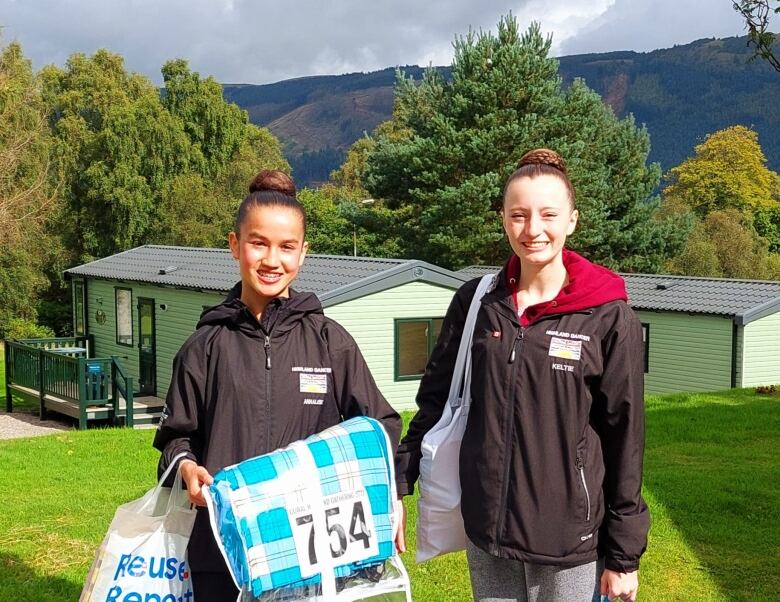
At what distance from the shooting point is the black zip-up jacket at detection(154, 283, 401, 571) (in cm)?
271

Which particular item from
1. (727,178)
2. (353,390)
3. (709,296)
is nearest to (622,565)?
(353,390)

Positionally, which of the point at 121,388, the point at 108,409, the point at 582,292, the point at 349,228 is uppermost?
the point at 349,228

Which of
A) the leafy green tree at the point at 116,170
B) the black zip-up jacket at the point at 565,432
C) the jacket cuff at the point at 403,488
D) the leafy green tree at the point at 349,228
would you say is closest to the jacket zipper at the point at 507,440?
the black zip-up jacket at the point at 565,432

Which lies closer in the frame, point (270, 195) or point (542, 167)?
point (542, 167)

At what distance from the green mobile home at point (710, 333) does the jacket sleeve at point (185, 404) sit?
1662 centimetres

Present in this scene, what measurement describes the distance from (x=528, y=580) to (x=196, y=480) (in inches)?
40.0

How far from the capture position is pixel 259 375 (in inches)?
107

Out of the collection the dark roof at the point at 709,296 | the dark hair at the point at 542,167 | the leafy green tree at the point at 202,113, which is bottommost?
the dark roof at the point at 709,296

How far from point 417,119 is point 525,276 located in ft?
88.5

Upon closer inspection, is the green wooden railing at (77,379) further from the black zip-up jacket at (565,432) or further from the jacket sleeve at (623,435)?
the jacket sleeve at (623,435)

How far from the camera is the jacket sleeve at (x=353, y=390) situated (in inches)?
111

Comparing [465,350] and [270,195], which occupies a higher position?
[270,195]

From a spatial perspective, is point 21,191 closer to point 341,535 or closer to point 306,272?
point 306,272

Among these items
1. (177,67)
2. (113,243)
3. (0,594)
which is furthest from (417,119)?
(0,594)
